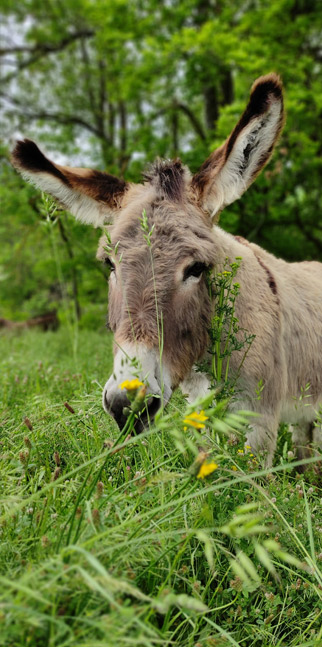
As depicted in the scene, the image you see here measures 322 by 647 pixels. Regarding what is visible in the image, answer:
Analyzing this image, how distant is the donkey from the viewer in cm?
210

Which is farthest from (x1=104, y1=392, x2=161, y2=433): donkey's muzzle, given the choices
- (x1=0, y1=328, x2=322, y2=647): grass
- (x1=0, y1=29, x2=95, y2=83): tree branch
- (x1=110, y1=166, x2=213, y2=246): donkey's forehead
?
(x1=0, y1=29, x2=95, y2=83): tree branch

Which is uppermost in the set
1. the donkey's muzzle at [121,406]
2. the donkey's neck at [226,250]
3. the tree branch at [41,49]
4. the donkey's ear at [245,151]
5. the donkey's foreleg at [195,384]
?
the tree branch at [41,49]

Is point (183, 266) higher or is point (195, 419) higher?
point (183, 266)

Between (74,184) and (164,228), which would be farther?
(74,184)

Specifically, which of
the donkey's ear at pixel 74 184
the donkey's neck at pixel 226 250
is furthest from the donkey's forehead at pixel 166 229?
the donkey's ear at pixel 74 184

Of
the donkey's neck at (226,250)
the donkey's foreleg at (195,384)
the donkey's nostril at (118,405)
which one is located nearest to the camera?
the donkey's nostril at (118,405)

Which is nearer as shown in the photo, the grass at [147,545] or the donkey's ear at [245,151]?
the grass at [147,545]

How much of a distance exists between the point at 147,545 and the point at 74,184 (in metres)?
2.02

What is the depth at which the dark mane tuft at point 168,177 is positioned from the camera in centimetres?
247

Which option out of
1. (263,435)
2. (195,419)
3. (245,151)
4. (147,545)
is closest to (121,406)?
(147,545)

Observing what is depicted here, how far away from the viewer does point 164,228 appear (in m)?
2.27

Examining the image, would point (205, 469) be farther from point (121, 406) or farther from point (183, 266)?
point (183, 266)

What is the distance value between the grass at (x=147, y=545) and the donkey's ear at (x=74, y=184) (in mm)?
1193

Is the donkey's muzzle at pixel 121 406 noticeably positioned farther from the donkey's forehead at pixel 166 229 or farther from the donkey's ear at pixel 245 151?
the donkey's ear at pixel 245 151
